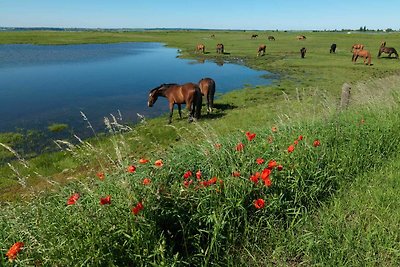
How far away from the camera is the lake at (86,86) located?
1952cm

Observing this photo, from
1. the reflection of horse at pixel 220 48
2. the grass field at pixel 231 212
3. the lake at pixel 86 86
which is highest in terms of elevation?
the reflection of horse at pixel 220 48

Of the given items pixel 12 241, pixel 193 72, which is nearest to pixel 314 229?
pixel 12 241

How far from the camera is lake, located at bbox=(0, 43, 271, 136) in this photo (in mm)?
19516

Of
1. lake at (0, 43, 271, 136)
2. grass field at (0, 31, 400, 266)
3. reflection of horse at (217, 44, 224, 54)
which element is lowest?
lake at (0, 43, 271, 136)

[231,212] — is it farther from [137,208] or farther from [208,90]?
[208,90]

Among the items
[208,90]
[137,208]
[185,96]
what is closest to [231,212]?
[137,208]

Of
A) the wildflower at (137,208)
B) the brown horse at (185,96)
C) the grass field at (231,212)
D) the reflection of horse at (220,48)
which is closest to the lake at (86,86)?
the brown horse at (185,96)

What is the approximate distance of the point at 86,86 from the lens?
94.6 feet

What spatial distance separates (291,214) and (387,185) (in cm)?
190

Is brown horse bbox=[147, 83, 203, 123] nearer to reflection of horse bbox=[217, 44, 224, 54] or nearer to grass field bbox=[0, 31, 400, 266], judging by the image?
grass field bbox=[0, 31, 400, 266]

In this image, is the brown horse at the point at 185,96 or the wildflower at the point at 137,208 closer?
the wildflower at the point at 137,208

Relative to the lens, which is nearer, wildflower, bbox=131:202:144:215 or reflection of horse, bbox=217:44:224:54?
wildflower, bbox=131:202:144:215

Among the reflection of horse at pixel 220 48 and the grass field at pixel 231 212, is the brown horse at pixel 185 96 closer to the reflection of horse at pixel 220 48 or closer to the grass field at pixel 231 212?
the grass field at pixel 231 212

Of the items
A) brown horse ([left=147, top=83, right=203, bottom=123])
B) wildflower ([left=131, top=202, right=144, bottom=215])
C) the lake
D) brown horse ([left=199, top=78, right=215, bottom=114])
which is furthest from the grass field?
the lake
